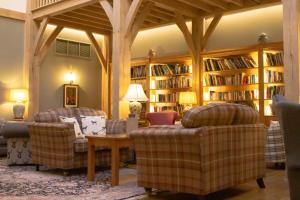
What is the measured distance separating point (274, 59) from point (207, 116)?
4733mm

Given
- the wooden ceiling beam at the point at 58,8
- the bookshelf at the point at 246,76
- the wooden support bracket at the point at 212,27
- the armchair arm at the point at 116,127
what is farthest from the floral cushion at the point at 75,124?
the wooden support bracket at the point at 212,27

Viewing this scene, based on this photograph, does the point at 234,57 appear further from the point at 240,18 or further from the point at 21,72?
the point at 21,72

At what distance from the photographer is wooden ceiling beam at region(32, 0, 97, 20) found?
7.32 metres

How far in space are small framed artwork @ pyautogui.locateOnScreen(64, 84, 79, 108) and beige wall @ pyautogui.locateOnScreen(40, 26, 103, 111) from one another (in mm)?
115

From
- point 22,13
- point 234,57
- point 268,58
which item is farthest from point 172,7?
point 22,13

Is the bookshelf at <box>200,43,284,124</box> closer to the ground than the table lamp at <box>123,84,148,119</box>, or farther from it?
farther from it

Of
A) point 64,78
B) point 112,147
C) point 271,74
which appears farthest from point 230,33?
point 112,147

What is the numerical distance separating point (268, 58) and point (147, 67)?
3.16 metres

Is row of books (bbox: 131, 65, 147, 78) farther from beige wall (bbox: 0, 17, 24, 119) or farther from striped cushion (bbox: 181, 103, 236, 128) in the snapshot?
striped cushion (bbox: 181, 103, 236, 128)

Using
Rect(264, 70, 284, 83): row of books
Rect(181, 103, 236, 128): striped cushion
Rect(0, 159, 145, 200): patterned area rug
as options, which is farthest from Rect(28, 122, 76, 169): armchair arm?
Rect(264, 70, 284, 83): row of books

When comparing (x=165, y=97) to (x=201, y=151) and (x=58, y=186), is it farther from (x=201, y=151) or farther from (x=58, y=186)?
(x=201, y=151)

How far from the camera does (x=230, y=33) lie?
8.73 meters

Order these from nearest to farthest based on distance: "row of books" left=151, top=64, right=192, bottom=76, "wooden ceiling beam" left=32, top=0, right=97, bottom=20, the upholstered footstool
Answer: the upholstered footstool
"wooden ceiling beam" left=32, top=0, right=97, bottom=20
"row of books" left=151, top=64, right=192, bottom=76

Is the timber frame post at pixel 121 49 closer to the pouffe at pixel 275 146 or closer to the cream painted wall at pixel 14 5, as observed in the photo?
the pouffe at pixel 275 146
